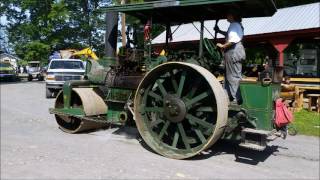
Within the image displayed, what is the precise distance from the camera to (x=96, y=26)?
4300 cm

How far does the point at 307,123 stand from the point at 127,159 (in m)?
5.85

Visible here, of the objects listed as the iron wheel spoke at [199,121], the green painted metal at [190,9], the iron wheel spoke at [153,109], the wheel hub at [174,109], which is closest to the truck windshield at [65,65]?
the green painted metal at [190,9]

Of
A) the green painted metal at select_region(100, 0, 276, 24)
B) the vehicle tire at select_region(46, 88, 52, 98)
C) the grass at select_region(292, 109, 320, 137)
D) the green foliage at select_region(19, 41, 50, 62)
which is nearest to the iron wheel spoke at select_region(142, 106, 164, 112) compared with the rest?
the green painted metal at select_region(100, 0, 276, 24)

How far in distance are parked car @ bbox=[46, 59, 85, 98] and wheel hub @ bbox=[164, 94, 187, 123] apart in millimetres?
12469

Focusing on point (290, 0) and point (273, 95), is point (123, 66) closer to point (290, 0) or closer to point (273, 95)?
point (273, 95)

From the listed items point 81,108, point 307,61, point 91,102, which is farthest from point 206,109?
point 307,61

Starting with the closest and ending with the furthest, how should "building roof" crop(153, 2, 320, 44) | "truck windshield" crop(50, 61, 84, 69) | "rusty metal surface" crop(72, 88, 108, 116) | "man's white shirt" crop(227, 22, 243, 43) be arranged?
"man's white shirt" crop(227, 22, 243, 43)
"rusty metal surface" crop(72, 88, 108, 116)
"building roof" crop(153, 2, 320, 44)
"truck windshield" crop(50, 61, 84, 69)

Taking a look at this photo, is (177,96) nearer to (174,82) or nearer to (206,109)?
(174,82)

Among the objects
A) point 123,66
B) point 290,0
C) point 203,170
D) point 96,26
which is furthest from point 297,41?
point 96,26

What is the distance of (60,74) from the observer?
1938 centimetres

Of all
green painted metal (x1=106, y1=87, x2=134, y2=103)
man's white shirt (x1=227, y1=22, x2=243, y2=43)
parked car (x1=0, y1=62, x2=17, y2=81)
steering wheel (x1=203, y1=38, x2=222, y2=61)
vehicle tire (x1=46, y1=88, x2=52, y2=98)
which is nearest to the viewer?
man's white shirt (x1=227, y1=22, x2=243, y2=43)

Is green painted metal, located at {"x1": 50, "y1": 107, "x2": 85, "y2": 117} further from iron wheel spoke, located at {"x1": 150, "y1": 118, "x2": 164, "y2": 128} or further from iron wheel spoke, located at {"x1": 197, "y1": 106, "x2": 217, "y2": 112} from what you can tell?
iron wheel spoke, located at {"x1": 197, "y1": 106, "x2": 217, "y2": 112}

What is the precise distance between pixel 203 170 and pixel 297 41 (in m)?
14.1

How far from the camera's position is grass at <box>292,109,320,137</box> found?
370 inches
